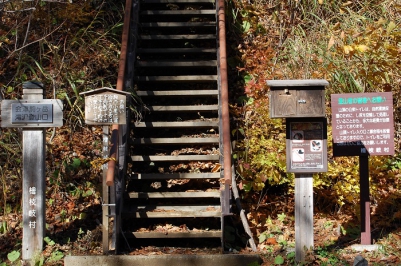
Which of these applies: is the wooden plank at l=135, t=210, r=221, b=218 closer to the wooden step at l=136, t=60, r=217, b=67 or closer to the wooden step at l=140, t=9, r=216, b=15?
the wooden step at l=136, t=60, r=217, b=67

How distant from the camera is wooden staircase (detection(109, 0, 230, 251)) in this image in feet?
24.8

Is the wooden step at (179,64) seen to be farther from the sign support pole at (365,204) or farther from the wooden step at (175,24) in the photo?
the sign support pole at (365,204)

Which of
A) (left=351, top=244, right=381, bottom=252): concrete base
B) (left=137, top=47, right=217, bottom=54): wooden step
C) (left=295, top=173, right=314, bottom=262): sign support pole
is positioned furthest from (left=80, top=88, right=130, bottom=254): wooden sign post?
(left=137, top=47, right=217, bottom=54): wooden step

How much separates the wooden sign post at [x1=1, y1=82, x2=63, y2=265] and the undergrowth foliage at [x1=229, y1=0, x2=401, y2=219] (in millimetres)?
2894

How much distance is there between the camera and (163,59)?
10.3 meters

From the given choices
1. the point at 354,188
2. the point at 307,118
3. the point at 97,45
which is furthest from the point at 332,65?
the point at 97,45

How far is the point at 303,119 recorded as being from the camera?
6688mm

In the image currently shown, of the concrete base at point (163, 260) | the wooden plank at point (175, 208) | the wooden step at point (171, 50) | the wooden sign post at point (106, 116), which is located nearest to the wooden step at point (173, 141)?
the wooden plank at point (175, 208)

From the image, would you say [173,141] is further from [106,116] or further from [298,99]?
[298,99]

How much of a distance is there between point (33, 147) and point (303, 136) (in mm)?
3284

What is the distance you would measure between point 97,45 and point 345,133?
5.06 meters

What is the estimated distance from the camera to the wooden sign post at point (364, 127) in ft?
22.9

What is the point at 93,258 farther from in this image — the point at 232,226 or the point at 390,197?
the point at 390,197

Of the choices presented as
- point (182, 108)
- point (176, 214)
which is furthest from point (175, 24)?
point (176, 214)
